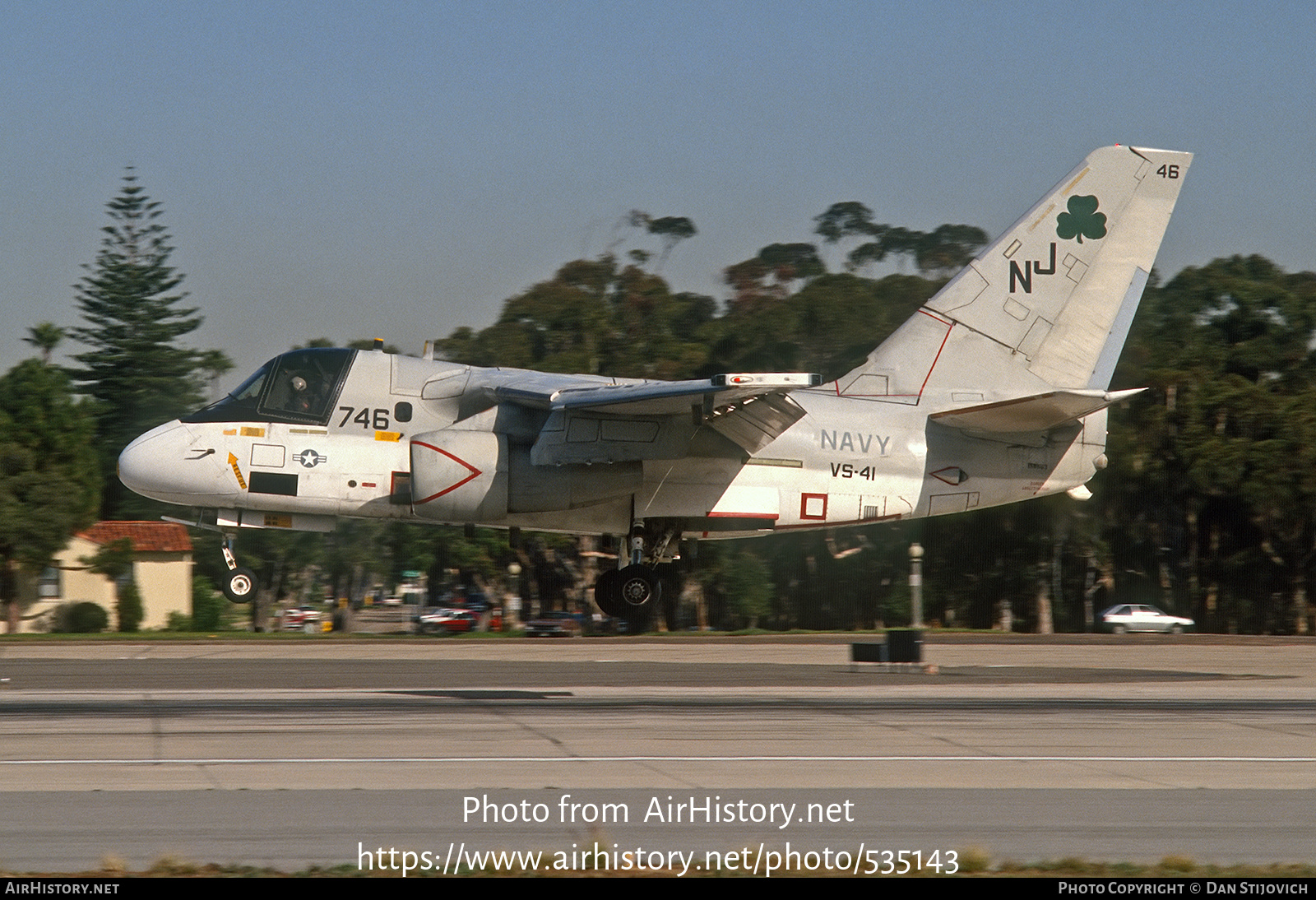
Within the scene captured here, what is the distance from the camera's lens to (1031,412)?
20.9 metres

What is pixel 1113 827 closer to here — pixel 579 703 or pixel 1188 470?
pixel 579 703

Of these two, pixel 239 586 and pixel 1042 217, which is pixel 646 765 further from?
pixel 1042 217

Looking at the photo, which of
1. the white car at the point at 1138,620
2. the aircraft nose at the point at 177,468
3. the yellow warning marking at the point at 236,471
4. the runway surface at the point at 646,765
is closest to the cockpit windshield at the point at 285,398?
the aircraft nose at the point at 177,468

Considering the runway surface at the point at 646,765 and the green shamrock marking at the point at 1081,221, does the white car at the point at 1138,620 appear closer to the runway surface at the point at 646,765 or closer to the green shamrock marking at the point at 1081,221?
the runway surface at the point at 646,765

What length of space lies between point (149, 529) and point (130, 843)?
167ft

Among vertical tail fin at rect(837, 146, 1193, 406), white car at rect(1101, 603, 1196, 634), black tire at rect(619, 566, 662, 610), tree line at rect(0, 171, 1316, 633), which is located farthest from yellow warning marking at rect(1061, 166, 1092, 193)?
white car at rect(1101, 603, 1196, 634)

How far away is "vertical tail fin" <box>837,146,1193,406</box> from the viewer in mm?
22234

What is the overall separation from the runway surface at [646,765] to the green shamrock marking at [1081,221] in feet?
23.4

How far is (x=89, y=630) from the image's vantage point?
171ft

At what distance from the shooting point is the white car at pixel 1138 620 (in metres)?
54.5

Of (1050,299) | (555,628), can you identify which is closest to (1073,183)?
(1050,299)

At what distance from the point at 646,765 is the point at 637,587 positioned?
7863 millimetres

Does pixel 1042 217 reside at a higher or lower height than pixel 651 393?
higher

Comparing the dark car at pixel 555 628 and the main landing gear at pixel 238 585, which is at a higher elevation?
the main landing gear at pixel 238 585
